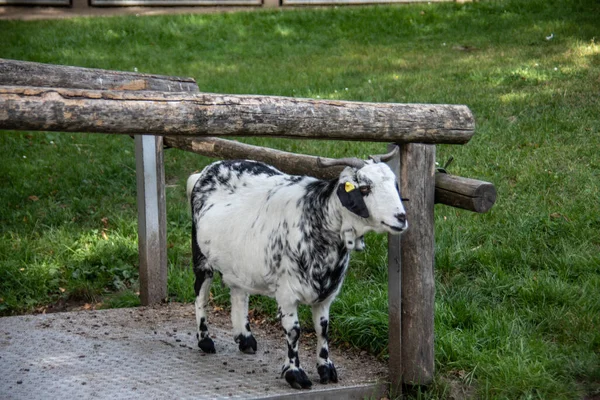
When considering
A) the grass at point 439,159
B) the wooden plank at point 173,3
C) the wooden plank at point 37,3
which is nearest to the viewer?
the grass at point 439,159

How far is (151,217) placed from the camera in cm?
618

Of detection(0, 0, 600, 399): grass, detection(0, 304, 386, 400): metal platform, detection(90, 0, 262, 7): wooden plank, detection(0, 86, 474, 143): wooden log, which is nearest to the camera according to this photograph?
detection(0, 86, 474, 143): wooden log

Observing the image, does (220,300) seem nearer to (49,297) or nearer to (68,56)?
(49,297)

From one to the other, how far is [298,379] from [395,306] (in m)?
0.68

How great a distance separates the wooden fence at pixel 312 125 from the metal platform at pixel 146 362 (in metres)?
0.52

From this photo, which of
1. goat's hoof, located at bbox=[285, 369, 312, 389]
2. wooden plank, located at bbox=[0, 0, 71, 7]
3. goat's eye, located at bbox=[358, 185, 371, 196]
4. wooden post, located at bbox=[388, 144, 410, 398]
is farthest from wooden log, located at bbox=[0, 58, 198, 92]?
wooden plank, located at bbox=[0, 0, 71, 7]

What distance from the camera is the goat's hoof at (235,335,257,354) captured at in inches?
205

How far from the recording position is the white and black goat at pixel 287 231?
4.09m

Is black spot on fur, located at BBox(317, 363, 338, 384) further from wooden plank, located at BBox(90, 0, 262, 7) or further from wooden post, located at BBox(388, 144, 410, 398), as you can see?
wooden plank, located at BBox(90, 0, 262, 7)

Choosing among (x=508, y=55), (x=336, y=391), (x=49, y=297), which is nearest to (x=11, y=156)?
(x=49, y=297)

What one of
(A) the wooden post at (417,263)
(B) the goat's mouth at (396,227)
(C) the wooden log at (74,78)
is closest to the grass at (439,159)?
(A) the wooden post at (417,263)

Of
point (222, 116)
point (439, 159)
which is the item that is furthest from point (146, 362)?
point (439, 159)

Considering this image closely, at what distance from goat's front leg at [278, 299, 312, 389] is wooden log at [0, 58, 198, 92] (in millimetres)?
1876

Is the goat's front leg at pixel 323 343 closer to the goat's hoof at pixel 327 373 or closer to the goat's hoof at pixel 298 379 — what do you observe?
the goat's hoof at pixel 327 373
